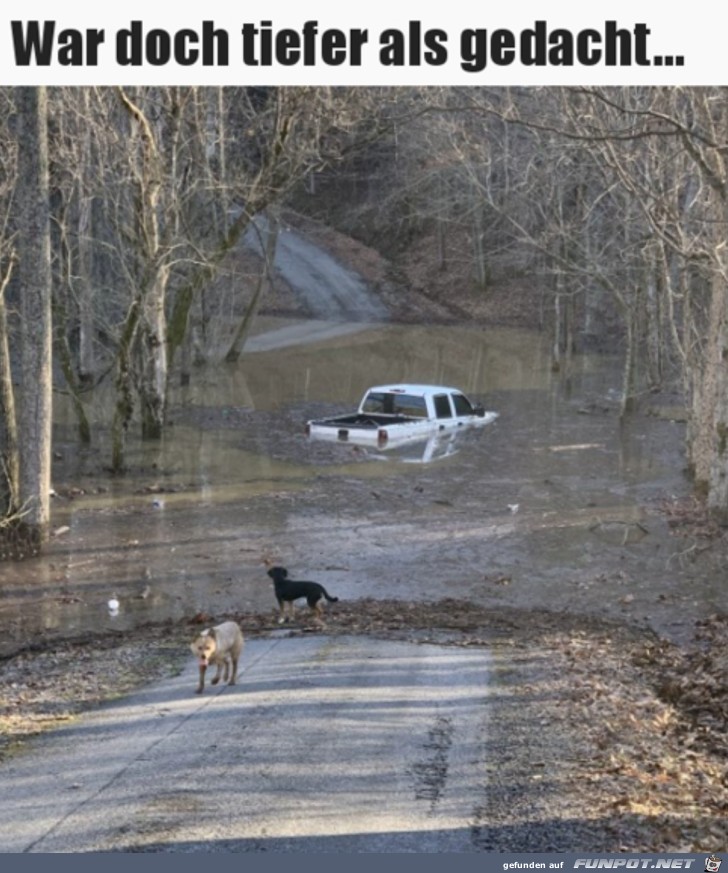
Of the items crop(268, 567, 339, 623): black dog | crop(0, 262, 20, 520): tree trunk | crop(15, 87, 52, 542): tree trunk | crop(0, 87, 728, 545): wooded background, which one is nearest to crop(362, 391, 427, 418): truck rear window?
crop(0, 87, 728, 545): wooded background

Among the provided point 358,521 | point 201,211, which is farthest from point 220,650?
point 201,211

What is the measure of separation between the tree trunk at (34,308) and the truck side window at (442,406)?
1224cm

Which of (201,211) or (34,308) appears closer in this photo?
(34,308)

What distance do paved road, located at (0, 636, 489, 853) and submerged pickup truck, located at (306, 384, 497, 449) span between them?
15.6m

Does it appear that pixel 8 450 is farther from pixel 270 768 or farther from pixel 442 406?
pixel 442 406

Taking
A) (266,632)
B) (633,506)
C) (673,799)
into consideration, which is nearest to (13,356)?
(633,506)

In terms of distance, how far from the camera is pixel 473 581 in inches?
610

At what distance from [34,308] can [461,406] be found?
44.8 feet

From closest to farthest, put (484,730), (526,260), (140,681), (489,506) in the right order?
1. (484,730)
2. (140,681)
3. (489,506)
4. (526,260)

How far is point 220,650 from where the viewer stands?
903 centimetres

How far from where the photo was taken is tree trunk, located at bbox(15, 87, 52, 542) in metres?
16.5

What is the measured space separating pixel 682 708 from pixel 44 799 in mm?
4985

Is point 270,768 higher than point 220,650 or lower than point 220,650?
lower

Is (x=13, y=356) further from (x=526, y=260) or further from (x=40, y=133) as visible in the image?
(x=526, y=260)
